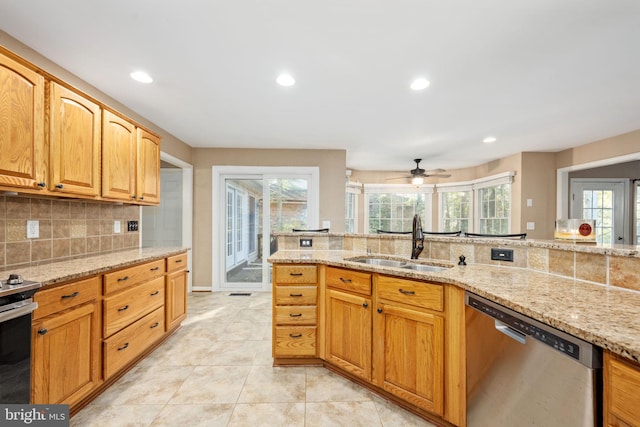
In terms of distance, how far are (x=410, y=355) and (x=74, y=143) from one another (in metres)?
2.67

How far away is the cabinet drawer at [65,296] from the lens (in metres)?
1.38

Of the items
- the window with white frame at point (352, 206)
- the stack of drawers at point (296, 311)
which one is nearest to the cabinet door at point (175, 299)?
the stack of drawers at point (296, 311)

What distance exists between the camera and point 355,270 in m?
1.90

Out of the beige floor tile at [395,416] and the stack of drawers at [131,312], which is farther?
the stack of drawers at [131,312]

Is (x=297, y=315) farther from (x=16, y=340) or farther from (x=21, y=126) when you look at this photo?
(x=21, y=126)

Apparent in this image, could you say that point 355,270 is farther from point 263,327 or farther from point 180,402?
point 263,327

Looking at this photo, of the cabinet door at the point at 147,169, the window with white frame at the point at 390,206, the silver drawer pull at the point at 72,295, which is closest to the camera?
the silver drawer pull at the point at 72,295

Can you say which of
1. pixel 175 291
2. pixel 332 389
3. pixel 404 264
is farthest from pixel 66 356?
pixel 404 264

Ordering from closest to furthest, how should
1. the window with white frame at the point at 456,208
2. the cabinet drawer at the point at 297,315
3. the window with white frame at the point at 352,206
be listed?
1. the cabinet drawer at the point at 297,315
2. the window with white frame at the point at 456,208
3. the window with white frame at the point at 352,206

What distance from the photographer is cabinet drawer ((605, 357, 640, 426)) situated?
710 millimetres

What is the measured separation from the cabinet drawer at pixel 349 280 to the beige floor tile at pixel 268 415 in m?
0.81

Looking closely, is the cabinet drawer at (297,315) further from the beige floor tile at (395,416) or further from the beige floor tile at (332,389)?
the beige floor tile at (395,416)

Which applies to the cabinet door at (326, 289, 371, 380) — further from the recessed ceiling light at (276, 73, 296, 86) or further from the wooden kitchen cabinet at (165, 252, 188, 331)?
the recessed ceiling light at (276, 73, 296, 86)

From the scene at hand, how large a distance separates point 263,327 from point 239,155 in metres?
A: 2.72
